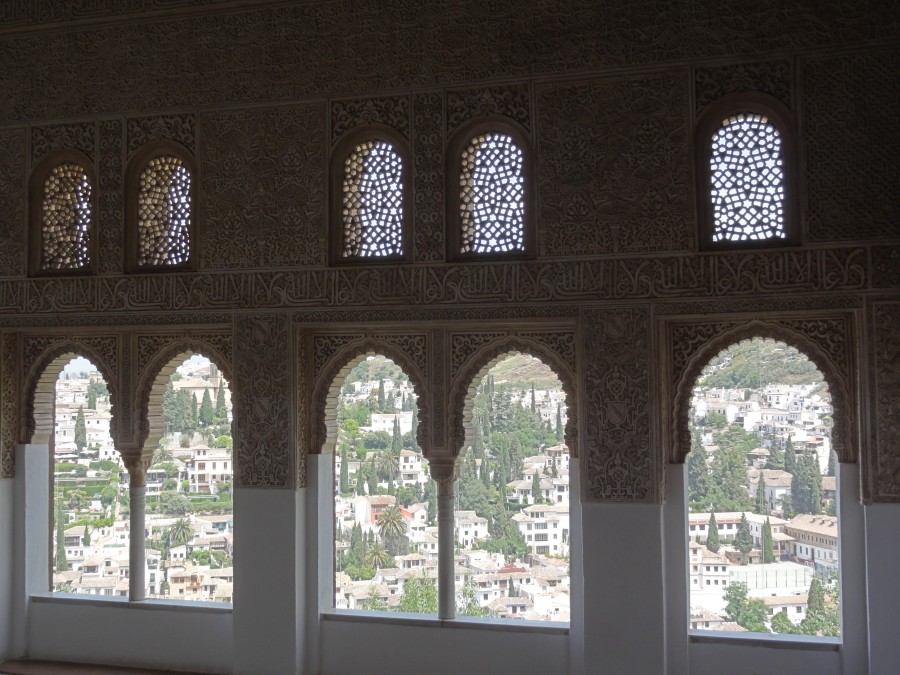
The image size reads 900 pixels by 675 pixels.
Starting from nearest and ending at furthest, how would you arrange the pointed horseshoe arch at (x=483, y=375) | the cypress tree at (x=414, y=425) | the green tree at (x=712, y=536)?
the green tree at (x=712, y=536) < the pointed horseshoe arch at (x=483, y=375) < the cypress tree at (x=414, y=425)

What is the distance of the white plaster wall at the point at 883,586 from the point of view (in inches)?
218

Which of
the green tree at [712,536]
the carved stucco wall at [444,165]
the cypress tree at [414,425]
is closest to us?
the carved stucco wall at [444,165]

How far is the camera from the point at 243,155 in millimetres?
6664

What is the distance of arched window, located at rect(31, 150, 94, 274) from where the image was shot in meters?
7.10

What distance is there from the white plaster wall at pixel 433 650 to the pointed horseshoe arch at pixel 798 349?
1.52 meters

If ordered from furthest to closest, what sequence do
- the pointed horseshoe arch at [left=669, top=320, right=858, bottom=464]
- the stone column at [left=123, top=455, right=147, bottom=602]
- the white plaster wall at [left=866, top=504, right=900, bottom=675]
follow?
1. the stone column at [left=123, top=455, right=147, bottom=602]
2. the pointed horseshoe arch at [left=669, top=320, right=858, bottom=464]
3. the white plaster wall at [left=866, top=504, right=900, bottom=675]

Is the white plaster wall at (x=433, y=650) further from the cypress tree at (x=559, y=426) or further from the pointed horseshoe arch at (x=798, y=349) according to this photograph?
the pointed horseshoe arch at (x=798, y=349)

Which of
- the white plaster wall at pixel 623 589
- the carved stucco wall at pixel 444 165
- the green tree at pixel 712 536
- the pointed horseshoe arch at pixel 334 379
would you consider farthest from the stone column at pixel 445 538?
the green tree at pixel 712 536

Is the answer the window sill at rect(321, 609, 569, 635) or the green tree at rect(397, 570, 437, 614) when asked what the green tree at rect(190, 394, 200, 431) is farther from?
the green tree at rect(397, 570, 437, 614)

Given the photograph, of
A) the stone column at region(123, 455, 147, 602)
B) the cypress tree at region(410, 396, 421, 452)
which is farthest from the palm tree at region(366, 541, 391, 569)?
the stone column at region(123, 455, 147, 602)

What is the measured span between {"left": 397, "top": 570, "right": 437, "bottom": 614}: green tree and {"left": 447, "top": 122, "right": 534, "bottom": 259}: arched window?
2265 mm

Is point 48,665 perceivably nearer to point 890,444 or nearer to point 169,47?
point 169,47

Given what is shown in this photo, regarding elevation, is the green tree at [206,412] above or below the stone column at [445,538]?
above

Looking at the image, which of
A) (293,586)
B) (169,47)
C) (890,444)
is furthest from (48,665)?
(890,444)
